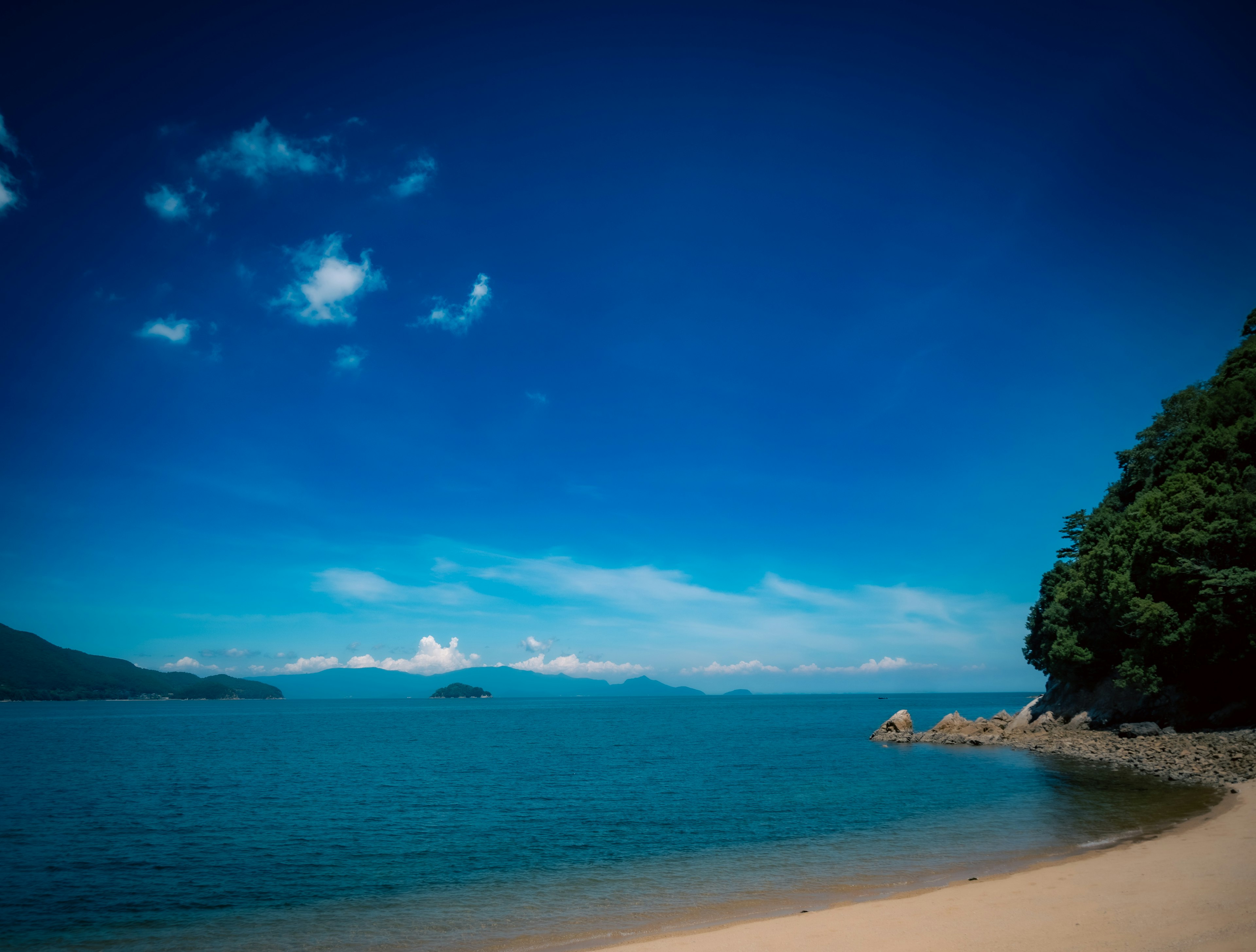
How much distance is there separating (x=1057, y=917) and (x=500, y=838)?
1951cm

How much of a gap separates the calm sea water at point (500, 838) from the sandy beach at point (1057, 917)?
2.06 metres

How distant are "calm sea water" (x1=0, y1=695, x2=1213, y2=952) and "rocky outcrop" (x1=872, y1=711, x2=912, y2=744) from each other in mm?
13457

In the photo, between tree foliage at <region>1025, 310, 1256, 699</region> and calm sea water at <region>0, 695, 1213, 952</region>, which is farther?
tree foliage at <region>1025, 310, 1256, 699</region>

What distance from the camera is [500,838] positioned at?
85.8 feet

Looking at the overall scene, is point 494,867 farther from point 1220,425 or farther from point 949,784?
point 1220,425

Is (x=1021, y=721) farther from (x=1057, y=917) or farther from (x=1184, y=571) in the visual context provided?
(x=1057, y=917)

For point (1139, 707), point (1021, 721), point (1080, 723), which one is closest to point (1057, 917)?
point (1139, 707)

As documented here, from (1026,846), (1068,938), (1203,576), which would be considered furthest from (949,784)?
(1068,938)

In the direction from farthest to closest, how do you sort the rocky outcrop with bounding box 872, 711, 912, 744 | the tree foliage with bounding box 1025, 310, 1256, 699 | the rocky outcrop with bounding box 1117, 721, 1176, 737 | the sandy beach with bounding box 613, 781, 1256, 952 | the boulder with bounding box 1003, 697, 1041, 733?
the rocky outcrop with bounding box 872, 711, 912, 744 < the boulder with bounding box 1003, 697, 1041, 733 < the rocky outcrop with bounding box 1117, 721, 1176, 737 < the tree foliage with bounding box 1025, 310, 1256, 699 < the sandy beach with bounding box 613, 781, 1256, 952

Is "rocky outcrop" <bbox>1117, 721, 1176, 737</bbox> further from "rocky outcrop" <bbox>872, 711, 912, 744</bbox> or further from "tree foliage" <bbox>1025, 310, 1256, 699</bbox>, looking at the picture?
"rocky outcrop" <bbox>872, 711, 912, 744</bbox>

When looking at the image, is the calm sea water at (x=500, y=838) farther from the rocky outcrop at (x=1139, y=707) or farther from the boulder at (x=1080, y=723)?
the rocky outcrop at (x=1139, y=707)

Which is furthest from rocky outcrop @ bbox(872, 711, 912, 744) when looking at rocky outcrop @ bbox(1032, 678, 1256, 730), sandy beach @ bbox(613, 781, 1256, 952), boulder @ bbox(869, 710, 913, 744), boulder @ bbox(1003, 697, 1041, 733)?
sandy beach @ bbox(613, 781, 1256, 952)

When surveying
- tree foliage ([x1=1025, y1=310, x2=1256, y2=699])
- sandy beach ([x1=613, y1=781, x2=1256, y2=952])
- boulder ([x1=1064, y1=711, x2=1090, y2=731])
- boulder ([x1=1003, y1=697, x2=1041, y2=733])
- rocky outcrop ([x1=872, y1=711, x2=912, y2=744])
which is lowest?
rocky outcrop ([x1=872, y1=711, x2=912, y2=744])

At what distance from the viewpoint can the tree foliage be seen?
37.0 meters
